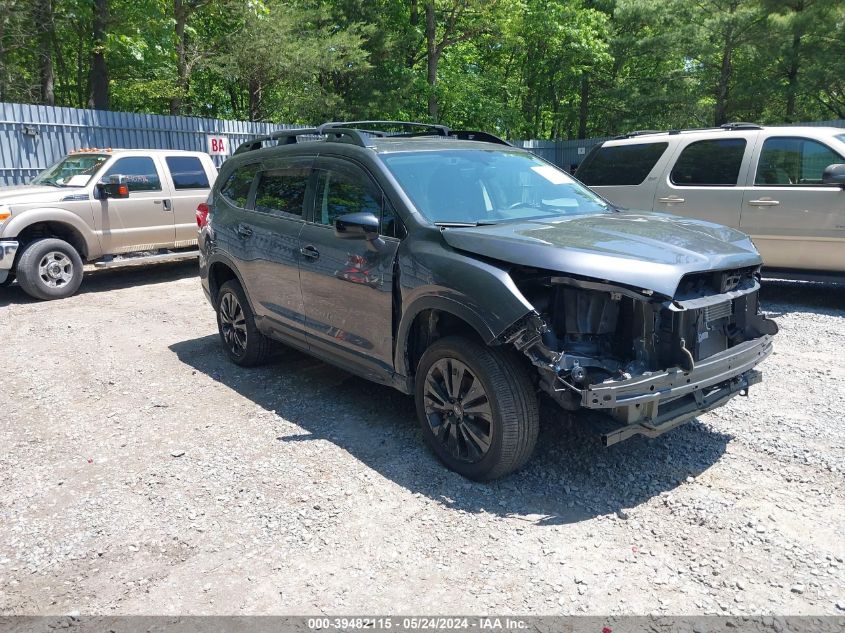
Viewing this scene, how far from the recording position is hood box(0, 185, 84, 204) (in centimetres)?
898

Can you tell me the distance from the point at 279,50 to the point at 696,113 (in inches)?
590

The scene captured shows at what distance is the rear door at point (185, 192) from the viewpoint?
10.6 m

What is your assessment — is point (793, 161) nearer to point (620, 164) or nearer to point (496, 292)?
point (620, 164)

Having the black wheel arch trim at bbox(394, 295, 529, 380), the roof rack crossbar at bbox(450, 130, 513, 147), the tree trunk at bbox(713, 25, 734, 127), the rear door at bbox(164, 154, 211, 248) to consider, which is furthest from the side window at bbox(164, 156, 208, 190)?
the tree trunk at bbox(713, 25, 734, 127)

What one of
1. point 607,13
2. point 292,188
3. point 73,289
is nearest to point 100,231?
point 73,289

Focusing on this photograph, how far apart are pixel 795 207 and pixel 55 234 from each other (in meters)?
9.66

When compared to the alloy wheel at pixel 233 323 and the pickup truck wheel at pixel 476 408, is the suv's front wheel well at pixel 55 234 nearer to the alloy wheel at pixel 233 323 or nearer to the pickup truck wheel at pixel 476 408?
the alloy wheel at pixel 233 323

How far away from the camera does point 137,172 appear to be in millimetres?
10242

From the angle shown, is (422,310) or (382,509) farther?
(422,310)

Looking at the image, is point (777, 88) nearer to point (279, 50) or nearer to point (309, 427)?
point (279, 50)

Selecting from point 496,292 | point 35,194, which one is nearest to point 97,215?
point 35,194

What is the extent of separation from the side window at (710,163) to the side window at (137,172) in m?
7.66

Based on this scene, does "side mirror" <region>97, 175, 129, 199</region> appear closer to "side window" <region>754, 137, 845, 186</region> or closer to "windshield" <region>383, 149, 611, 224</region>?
"windshield" <region>383, 149, 611, 224</region>

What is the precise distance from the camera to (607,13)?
2647 centimetres
